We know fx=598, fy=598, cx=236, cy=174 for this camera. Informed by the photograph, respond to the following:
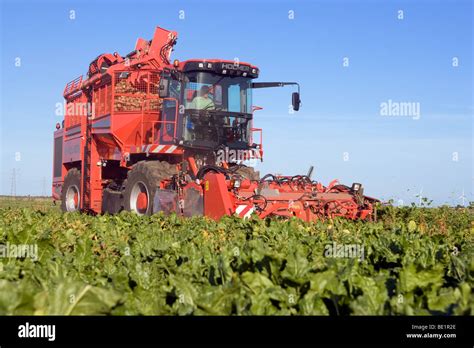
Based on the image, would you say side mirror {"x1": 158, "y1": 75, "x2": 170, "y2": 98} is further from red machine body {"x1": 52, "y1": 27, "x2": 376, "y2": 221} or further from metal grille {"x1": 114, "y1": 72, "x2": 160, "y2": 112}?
metal grille {"x1": 114, "y1": 72, "x2": 160, "y2": 112}

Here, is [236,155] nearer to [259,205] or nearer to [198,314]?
[259,205]

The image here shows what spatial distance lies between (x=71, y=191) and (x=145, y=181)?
208 inches

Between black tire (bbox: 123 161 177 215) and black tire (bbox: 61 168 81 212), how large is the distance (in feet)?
11.8

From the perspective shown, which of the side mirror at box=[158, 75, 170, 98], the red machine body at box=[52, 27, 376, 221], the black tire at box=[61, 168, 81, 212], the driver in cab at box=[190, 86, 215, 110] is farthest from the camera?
the black tire at box=[61, 168, 81, 212]

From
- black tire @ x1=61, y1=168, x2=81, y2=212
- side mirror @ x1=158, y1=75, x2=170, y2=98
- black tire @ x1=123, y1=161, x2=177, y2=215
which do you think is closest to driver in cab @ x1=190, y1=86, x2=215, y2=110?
side mirror @ x1=158, y1=75, x2=170, y2=98

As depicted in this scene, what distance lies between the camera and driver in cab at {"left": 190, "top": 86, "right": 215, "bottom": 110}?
13.0 meters

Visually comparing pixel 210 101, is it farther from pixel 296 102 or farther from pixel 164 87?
pixel 296 102

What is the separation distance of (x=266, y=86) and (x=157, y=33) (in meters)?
3.77

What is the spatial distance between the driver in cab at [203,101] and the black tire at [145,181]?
4.84 feet

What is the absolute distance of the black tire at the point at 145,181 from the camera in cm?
1297

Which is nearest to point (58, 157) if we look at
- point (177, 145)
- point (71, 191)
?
point (71, 191)

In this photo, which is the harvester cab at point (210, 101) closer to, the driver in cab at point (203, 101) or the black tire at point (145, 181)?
the driver in cab at point (203, 101)

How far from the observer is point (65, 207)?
17844 mm
